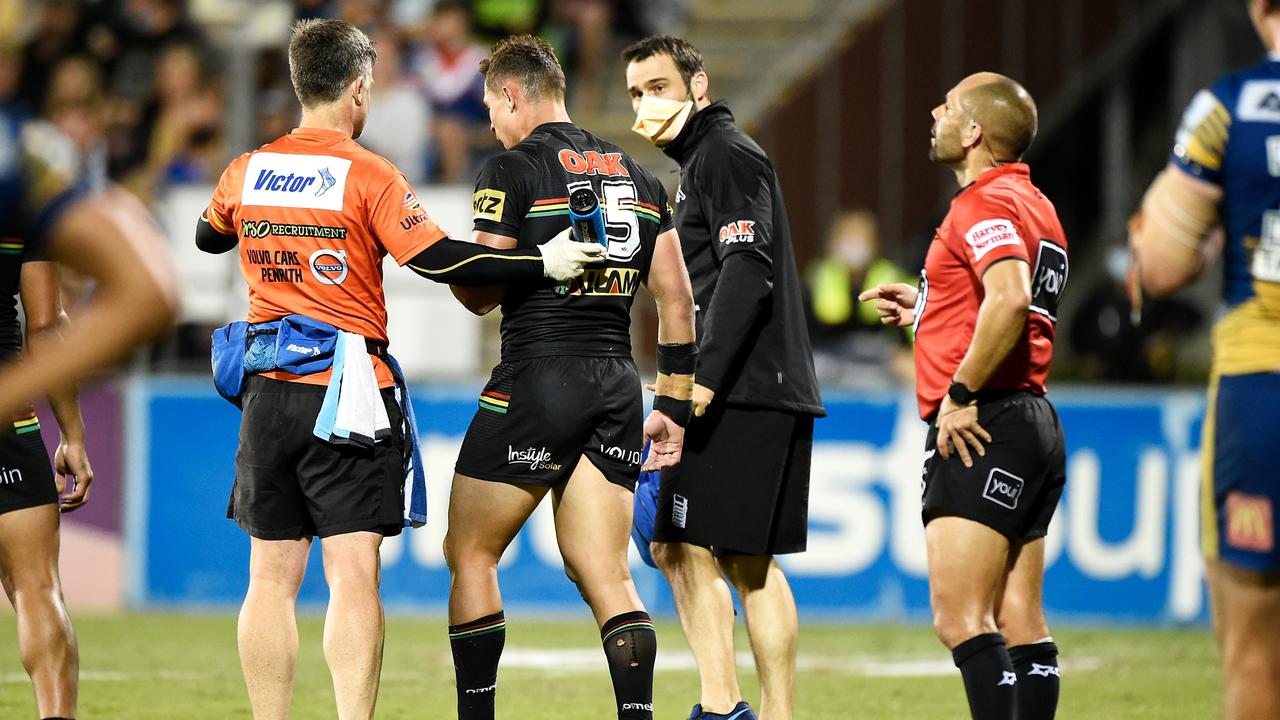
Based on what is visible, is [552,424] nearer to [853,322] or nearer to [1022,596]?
[1022,596]

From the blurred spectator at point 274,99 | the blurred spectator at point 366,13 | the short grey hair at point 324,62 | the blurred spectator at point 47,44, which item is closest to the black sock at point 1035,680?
the short grey hair at point 324,62

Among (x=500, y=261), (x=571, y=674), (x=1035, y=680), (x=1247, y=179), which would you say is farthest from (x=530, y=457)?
(x=571, y=674)

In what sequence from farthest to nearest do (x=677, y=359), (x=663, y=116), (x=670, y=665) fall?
(x=670, y=665)
(x=663, y=116)
(x=677, y=359)

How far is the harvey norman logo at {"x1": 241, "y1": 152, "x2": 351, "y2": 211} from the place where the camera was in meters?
5.10

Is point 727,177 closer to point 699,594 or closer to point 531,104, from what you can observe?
point 531,104

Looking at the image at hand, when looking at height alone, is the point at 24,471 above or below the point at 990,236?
below

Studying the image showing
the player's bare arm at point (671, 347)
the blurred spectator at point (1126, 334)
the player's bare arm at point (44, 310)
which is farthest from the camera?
the blurred spectator at point (1126, 334)

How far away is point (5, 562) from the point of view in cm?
527

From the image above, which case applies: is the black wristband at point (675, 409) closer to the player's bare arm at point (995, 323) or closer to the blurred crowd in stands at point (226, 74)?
the player's bare arm at point (995, 323)

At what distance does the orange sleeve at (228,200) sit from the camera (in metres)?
5.21

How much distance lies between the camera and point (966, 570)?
5121 mm

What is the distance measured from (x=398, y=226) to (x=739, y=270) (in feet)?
4.82

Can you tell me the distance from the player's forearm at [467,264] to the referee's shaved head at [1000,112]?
1.68 meters

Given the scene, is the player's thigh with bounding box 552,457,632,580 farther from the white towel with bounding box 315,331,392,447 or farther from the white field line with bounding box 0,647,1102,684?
the white field line with bounding box 0,647,1102,684
